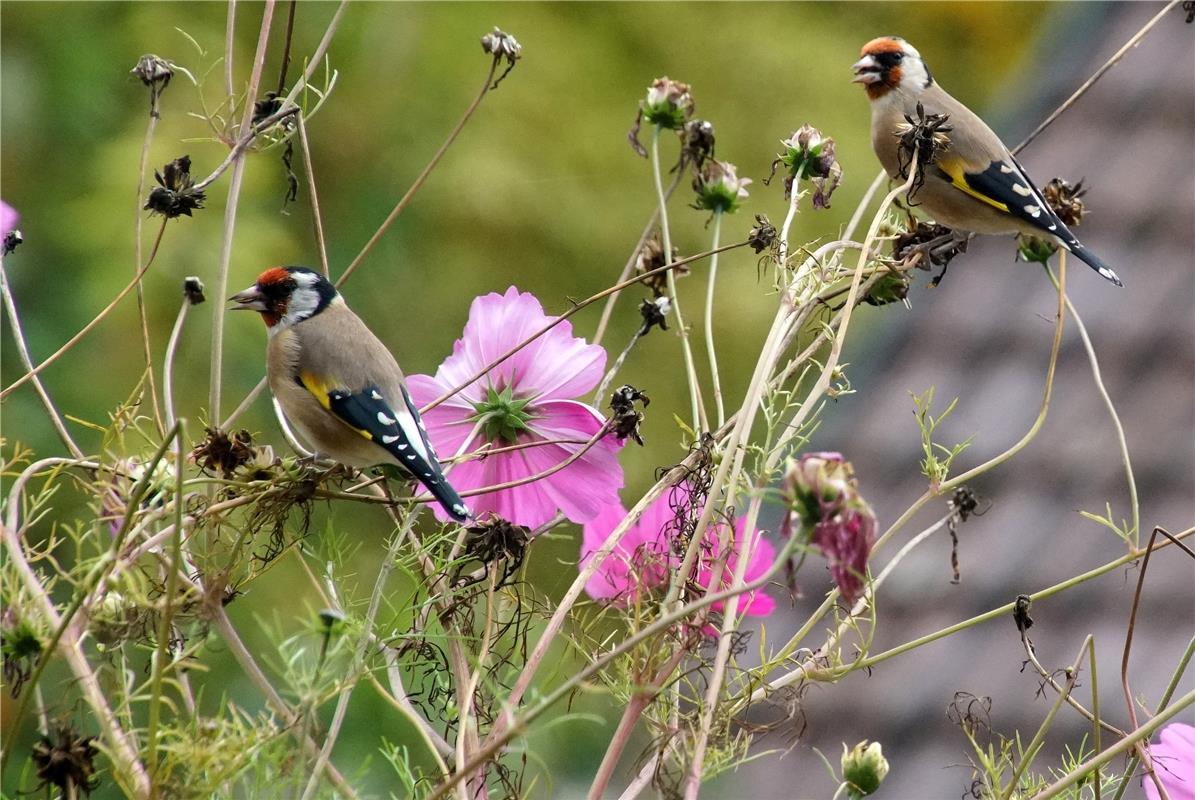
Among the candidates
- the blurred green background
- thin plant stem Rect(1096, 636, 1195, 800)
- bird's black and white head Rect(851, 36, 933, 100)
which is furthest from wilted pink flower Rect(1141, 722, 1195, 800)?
the blurred green background

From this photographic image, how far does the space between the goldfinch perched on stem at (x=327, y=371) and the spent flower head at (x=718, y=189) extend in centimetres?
23

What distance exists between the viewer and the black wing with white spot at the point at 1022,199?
3.59 ft

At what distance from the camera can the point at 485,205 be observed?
374cm

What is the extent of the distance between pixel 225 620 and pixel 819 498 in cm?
26

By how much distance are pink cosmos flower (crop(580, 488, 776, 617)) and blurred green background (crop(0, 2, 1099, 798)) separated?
139 centimetres

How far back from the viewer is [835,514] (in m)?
0.45

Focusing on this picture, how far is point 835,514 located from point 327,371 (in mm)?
684

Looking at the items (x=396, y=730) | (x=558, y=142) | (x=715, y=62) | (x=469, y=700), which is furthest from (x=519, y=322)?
(x=715, y=62)

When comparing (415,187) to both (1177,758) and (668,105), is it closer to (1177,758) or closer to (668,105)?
(668,105)

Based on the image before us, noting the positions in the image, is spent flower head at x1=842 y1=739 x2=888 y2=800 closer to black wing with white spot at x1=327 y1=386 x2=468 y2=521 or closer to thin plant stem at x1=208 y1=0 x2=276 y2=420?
black wing with white spot at x1=327 y1=386 x2=468 y2=521

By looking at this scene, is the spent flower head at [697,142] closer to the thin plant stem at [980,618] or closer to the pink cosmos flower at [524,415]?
the pink cosmos flower at [524,415]

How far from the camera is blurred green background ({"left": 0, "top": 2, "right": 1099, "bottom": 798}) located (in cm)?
280

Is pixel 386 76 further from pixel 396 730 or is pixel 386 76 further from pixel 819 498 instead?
pixel 819 498

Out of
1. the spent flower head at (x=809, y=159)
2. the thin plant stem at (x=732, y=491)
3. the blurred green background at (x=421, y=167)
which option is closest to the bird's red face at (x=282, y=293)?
the spent flower head at (x=809, y=159)
